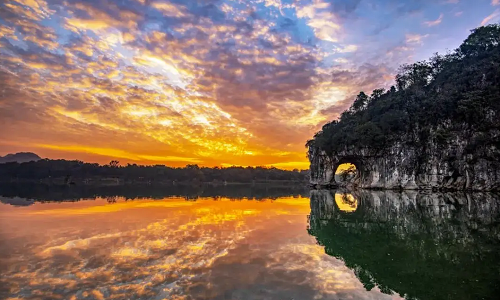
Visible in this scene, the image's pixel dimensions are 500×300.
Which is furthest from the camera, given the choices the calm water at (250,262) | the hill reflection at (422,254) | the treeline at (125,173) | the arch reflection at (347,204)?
the treeline at (125,173)

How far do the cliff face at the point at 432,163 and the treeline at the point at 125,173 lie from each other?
79.6 meters

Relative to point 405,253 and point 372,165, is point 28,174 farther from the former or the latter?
point 405,253

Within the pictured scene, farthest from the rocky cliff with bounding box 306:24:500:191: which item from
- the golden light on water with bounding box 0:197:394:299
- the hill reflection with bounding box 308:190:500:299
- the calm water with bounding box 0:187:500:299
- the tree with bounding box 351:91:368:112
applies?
the golden light on water with bounding box 0:197:394:299

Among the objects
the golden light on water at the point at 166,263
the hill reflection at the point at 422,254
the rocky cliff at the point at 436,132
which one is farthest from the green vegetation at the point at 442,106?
the golden light on water at the point at 166,263

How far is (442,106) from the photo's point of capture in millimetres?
42094

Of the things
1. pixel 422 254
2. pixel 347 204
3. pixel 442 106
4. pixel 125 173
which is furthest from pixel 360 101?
pixel 125 173

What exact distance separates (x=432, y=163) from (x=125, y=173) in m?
114

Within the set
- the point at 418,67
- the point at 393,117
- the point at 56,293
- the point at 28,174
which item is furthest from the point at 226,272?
the point at 28,174

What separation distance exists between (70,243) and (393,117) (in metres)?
50.0

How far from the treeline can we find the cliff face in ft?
261

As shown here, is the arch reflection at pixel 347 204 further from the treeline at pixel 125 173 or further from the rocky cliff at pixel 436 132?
the treeline at pixel 125 173

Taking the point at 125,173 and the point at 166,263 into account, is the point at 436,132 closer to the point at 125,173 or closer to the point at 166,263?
the point at 166,263

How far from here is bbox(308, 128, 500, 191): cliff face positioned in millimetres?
37812

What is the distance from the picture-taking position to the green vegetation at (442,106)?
3838cm
